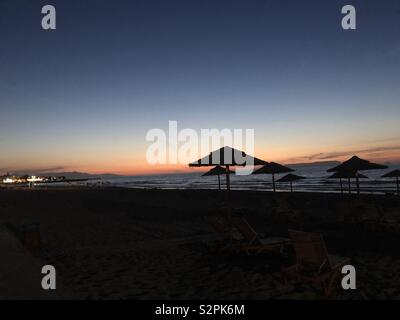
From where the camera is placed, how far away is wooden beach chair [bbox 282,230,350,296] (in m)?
4.95

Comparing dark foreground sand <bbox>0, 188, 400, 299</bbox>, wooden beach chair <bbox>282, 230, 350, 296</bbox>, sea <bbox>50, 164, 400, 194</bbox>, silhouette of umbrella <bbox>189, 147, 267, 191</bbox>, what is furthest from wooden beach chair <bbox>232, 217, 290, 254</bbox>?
sea <bbox>50, 164, 400, 194</bbox>

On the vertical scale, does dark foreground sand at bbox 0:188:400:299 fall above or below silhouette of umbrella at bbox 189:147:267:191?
below

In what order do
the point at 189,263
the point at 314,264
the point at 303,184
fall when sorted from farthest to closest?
the point at 303,184, the point at 189,263, the point at 314,264

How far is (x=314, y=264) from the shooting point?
17.0 ft

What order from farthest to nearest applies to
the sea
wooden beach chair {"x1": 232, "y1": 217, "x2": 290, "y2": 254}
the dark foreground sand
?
the sea → wooden beach chair {"x1": 232, "y1": 217, "x2": 290, "y2": 254} → the dark foreground sand

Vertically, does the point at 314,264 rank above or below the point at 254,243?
above

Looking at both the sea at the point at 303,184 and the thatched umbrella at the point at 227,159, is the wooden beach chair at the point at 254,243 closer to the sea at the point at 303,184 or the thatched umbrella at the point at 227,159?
the thatched umbrella at the point at 227,159

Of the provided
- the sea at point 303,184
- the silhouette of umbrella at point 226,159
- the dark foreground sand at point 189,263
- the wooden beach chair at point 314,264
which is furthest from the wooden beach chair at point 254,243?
the sea at point 303,184

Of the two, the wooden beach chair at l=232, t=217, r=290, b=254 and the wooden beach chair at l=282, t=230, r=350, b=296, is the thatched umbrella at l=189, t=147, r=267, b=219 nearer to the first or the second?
the wooden beach chair at l=232, t=217, r=290, b=254

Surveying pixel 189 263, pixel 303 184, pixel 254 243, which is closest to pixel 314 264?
pixel 254 243

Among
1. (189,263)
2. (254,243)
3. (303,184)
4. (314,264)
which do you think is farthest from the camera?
(303,184)

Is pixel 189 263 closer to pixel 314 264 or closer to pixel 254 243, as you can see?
pixel 254 243
